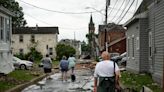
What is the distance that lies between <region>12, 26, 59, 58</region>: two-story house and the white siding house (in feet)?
166

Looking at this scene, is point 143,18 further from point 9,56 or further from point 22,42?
point 22,42

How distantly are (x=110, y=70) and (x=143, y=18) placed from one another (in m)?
17.9

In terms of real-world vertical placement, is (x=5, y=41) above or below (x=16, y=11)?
below

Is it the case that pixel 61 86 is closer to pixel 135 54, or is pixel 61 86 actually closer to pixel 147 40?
pixel 147 40

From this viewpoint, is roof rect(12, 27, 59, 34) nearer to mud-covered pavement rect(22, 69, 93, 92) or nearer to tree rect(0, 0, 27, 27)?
tree rect(0, 0, 27, 27)

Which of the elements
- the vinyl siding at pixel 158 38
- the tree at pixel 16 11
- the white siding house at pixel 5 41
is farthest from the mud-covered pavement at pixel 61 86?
the tree at pixel 16 11

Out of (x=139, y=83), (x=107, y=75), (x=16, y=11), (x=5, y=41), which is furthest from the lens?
(x=16, y=11)

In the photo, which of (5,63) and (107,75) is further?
(5,63)

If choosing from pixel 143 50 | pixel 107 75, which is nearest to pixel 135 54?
pixel 143 50

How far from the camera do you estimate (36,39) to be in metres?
85.8

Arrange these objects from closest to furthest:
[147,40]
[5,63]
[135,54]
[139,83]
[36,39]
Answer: [139,83] → [147,40] → [5,63] → [135,54] → [36,39]

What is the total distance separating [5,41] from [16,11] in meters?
54.1

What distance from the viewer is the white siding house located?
100 feet

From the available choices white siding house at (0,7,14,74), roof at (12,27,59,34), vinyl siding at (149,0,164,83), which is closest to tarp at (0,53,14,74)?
white siding house at (0,7,14,74)
